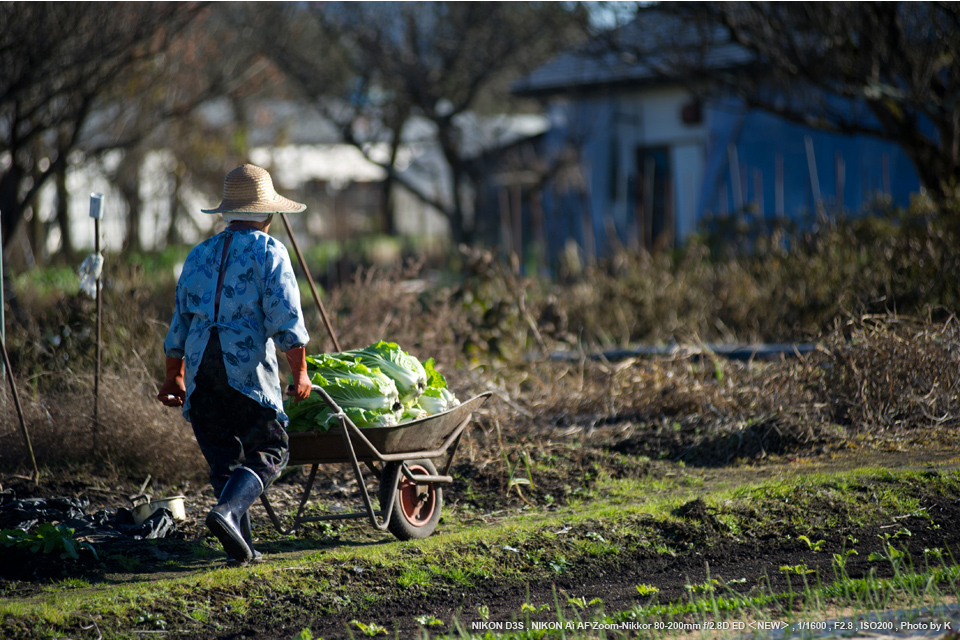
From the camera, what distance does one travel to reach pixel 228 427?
4258 mm

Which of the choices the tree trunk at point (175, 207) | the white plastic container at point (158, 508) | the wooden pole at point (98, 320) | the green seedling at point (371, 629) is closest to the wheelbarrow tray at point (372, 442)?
the green seedling at point (371, 629)

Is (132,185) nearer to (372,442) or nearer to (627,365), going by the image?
(627,365)

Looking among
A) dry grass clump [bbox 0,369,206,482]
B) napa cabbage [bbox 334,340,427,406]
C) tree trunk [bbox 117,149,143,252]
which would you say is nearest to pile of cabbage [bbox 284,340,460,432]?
napa cabbage [bbox 334,340,427,406]

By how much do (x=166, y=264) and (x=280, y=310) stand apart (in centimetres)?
1401

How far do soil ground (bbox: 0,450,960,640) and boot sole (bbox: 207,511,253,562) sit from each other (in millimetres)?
314

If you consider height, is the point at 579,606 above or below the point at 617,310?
below

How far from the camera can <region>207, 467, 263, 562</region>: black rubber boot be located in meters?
4.03

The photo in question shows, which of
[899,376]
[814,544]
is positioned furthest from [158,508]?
[899,376]

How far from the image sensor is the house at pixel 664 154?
542 inches

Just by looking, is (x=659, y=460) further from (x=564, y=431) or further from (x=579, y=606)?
(x=579, y=606)

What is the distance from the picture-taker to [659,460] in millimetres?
6242

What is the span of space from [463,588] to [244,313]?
1561 millimetres

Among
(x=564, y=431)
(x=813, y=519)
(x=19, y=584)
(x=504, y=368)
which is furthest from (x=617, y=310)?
(x=19, y=584)

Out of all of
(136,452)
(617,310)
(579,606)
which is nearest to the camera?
(579,606)
